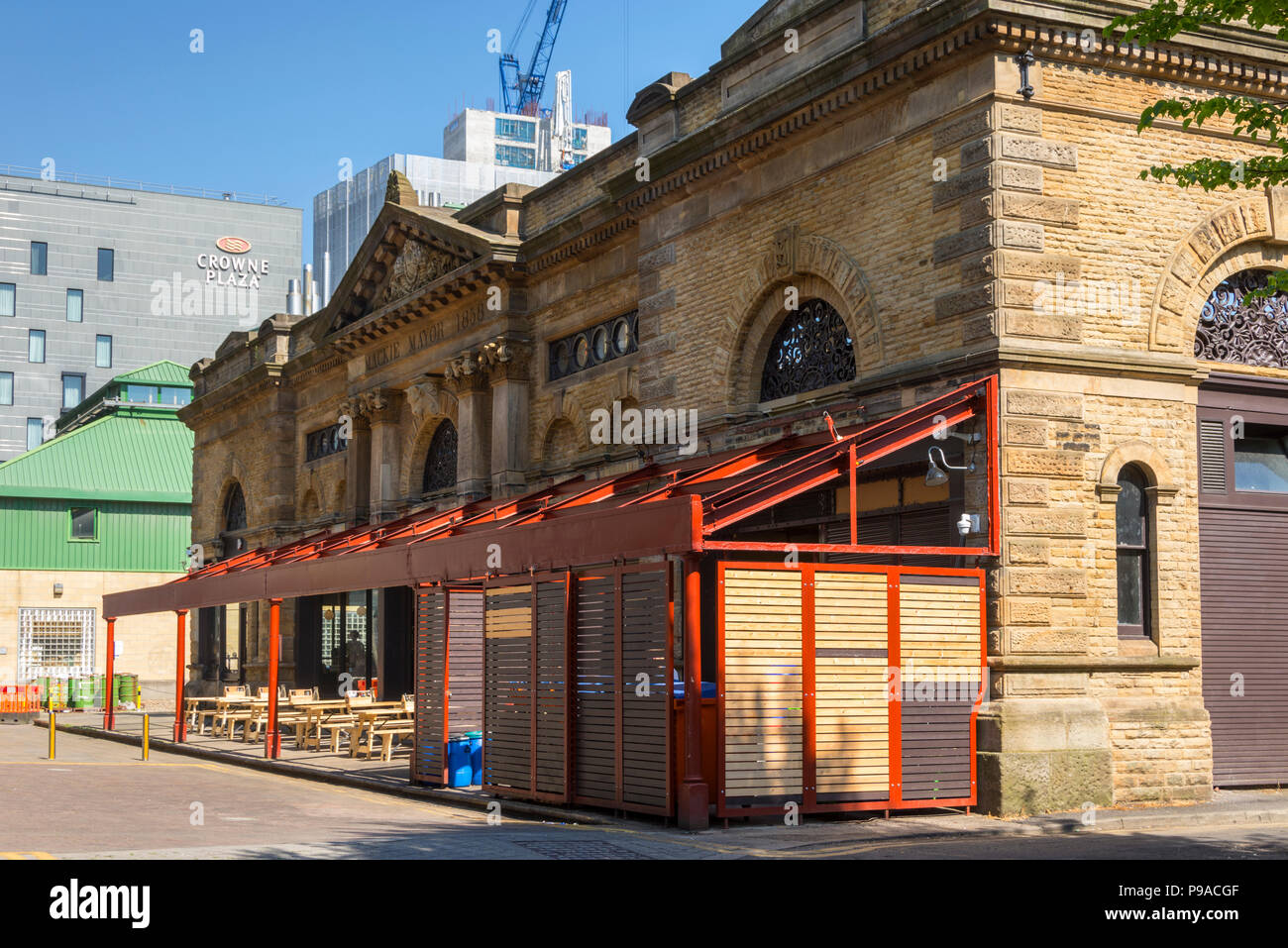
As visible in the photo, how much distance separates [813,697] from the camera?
610 inches

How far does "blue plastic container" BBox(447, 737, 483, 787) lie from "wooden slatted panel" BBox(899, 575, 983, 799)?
6.14 m

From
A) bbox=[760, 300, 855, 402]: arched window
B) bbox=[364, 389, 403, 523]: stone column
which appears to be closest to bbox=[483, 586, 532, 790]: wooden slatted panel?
bbox=[760, 300, 855, 402]: arched window

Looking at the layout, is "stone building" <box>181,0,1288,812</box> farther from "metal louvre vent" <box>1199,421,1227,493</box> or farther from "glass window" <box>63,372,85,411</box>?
"glass window" <box>63,372,85,411</box>

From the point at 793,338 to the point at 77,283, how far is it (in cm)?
7002

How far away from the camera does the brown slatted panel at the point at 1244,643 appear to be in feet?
58.7

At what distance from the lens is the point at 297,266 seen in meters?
89.4

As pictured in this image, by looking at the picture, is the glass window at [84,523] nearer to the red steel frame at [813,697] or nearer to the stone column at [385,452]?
the stone column at [385,452]

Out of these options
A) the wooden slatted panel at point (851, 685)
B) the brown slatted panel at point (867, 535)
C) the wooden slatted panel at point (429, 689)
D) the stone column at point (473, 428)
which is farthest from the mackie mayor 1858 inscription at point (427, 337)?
the wooden slatted panel at point (851, 685)

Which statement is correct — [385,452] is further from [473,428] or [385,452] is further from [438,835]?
[438,835]

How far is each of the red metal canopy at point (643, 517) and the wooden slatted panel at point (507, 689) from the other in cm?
52

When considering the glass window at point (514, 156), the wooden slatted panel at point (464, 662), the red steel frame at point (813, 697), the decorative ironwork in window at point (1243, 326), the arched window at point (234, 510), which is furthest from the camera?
the glass window at point (514, 156)

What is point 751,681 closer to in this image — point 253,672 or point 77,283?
point 253,672
